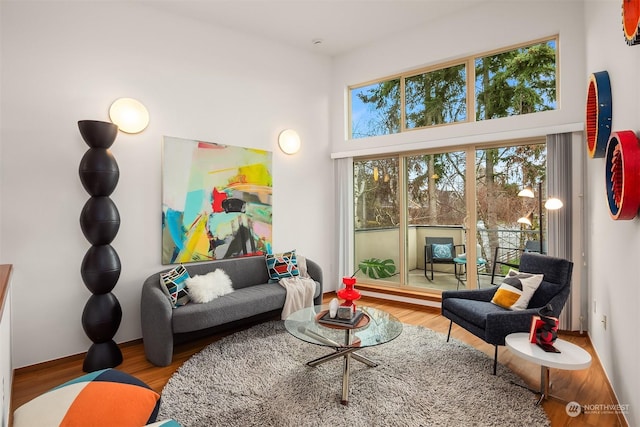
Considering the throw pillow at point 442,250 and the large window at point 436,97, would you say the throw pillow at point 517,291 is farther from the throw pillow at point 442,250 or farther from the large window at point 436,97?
the large window at point 436,97

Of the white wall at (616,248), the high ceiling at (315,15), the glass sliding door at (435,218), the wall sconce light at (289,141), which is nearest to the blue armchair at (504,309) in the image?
the white wall at (616,248)

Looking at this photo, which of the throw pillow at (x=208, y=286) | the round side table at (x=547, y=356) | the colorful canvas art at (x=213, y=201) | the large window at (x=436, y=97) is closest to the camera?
the round side table at (x=547, y=356)

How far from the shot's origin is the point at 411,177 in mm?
4910

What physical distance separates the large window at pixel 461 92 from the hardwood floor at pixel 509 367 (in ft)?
8.31

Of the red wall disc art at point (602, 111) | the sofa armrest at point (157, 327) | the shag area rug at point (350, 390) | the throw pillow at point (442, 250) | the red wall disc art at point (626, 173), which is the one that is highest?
the red wall disc art at point (602, 111)

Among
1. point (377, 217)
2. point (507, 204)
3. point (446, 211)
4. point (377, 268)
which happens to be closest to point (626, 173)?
point (507, 204)

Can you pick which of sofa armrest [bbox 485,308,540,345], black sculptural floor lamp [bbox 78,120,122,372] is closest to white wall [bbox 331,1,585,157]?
sofa armrest [bbox 485,308,540,345]


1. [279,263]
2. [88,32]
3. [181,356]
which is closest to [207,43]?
[88,32]

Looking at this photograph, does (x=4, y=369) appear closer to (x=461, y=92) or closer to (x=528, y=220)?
(x=528, y=220)

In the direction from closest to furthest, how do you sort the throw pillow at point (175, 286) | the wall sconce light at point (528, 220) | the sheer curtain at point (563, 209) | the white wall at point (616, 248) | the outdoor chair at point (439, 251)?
1. the white wall at point (616, 248)
2. the throw pillow at point (175, 286)
3. the sheer curtain at point (563, 209)
4. the wall sconce light at point (528, 220)
5. the outdoor chair at point (439, 251)

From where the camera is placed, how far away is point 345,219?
17.5 feet

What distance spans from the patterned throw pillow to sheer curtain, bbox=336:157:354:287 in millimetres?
1191

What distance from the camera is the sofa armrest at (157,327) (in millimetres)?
2939

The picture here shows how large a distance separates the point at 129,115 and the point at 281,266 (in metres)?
2.24
